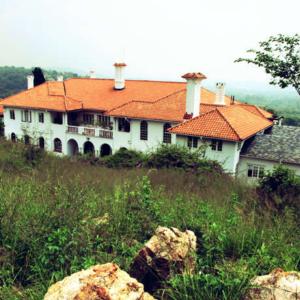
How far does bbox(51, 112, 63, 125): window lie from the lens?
115ft

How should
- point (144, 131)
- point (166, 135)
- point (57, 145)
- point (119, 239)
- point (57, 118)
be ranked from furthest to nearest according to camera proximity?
Answer: point (57, 145)
point (57, 118)
point (144, 131)
point (166, 135)
point (119, 239)

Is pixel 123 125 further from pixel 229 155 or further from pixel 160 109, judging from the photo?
pixel 229 155

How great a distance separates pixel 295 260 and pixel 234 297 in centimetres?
153

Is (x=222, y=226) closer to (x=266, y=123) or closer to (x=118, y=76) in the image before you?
(x=266, y=123)

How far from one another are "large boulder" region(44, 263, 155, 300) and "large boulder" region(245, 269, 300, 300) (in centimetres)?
100

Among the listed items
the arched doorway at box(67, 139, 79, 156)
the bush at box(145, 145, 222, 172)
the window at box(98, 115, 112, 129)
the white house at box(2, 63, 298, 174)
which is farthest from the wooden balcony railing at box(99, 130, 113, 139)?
the bush at box(145, 145, 222, 172)

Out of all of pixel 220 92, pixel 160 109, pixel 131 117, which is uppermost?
pixel 220 92

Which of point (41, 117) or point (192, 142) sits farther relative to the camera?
point (41, 117)

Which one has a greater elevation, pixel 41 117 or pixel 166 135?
pixel 41 117

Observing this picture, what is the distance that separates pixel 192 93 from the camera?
27328mm

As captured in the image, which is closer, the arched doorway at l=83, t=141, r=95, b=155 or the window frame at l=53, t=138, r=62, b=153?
the arched doorway at l=83, t=141, r=95, b=155

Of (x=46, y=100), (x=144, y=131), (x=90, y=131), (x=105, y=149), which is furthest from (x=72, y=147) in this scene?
(x=144, y=131)

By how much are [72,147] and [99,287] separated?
33101mm

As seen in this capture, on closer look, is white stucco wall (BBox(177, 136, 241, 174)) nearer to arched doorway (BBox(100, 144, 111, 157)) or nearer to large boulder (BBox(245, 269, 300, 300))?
arched doorway (BBox(100, 144, 111, 157))
